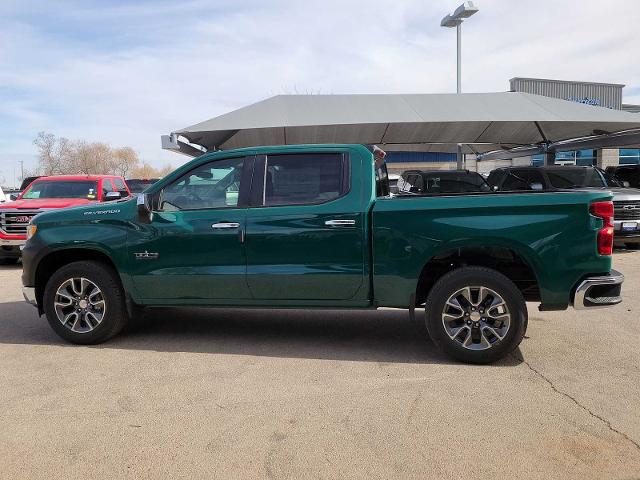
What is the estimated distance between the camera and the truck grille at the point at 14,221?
10.9 m

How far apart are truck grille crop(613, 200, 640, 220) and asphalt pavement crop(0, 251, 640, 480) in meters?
6.13

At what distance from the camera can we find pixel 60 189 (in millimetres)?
12430

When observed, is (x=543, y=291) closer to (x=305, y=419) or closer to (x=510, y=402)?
(x=510, y=402)

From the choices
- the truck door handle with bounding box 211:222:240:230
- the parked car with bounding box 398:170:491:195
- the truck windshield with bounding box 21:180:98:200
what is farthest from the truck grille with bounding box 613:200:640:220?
the truck windshield with bounding box 21:180:98:200

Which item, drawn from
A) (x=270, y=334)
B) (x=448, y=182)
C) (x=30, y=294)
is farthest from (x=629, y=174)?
(x=30, y=294)

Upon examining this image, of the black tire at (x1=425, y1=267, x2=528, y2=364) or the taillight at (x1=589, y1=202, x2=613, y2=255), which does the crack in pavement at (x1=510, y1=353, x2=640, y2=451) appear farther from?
the taillight at (x1=589, y1=202, x2=613, y2=255)

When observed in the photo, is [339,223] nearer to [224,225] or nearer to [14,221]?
[224,225]

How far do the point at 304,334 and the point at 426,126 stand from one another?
41.7ft

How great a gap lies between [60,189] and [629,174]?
16.8 m

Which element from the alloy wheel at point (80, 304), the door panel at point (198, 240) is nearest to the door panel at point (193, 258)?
the door panel at point (198, 240)

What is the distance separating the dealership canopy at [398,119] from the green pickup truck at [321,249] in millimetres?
10566

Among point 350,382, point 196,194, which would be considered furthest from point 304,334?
point 196,194

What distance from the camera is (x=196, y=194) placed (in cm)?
522

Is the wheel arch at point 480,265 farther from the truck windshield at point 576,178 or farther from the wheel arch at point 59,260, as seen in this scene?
the truck windshield at point 576,178
